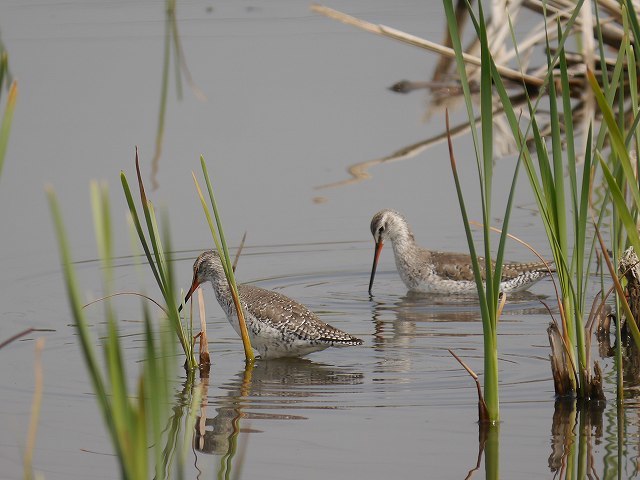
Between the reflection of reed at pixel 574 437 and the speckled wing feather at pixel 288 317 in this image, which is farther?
the speckled wing feather at pixel 288 317

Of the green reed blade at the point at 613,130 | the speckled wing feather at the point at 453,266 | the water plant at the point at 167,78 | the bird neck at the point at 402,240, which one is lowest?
the speckled wing feather at the point at 453,266

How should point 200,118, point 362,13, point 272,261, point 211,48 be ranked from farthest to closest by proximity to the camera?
point 362,13, point 211,48, point 200,118, point 272,261

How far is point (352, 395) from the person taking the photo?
279 inches

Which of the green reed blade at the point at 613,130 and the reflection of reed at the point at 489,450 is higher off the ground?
the green reed blade at the point at 613,130

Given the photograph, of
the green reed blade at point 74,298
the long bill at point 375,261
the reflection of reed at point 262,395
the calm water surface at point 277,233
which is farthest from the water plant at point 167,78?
the green reed blade at point 74,298

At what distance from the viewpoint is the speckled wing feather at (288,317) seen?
→ 8.15m

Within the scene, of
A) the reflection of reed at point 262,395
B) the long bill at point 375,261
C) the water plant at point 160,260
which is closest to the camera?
the water plant at point 160,260

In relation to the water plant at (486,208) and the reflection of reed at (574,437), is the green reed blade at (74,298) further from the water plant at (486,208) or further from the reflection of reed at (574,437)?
the reflection of reed at (574,437)

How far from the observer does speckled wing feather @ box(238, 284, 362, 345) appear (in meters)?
8.15

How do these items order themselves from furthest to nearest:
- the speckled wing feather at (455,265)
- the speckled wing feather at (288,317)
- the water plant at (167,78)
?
the water plant at (167,78)
the speckled wing feather at (455,265)
the speckled wing feather at (288,317)

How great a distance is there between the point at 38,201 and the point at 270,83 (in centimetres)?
488

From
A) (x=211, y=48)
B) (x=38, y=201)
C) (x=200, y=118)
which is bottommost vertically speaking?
(x=38, y=201)

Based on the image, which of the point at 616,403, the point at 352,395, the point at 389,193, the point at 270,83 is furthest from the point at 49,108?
the point at 616,403

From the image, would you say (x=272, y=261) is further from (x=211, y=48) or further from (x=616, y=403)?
(x=211, y=48)
